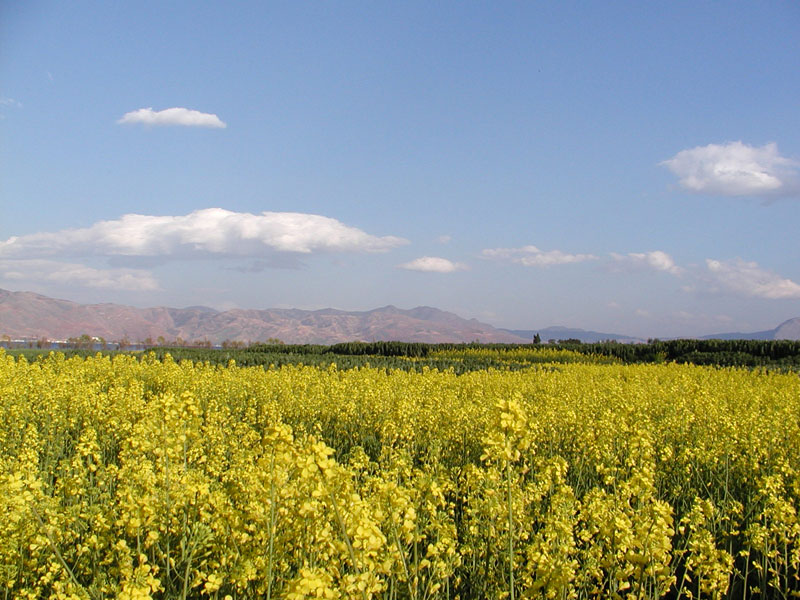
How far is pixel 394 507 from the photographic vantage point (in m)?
2.97

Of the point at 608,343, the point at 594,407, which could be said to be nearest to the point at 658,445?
the point at 594,407

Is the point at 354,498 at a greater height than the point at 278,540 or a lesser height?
greater

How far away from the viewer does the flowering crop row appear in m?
2.96

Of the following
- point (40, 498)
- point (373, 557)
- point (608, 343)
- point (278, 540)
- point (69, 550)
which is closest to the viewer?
point (373, 557)

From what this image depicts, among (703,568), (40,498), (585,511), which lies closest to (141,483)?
(40,498)

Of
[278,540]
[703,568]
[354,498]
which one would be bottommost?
[703,568]

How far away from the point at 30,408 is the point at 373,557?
9176 mm

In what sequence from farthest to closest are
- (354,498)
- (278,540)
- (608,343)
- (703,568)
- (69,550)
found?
(608,343) < (69,550) < (703,568) < (278,540) < (354,498)

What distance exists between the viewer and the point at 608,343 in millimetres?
33781

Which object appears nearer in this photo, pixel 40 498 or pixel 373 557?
pixel 373 557

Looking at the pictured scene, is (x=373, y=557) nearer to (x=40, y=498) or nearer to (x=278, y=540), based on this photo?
(x=278, y=540)

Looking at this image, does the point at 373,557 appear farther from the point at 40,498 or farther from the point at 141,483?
the point at 40,498

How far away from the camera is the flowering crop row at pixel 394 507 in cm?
296

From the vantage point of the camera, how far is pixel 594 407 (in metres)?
9.48
